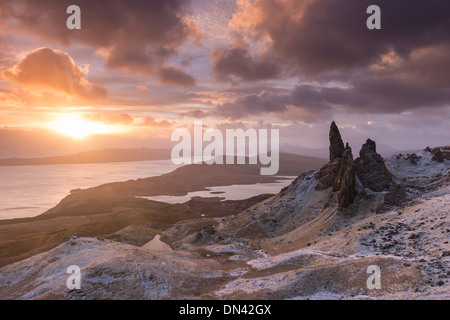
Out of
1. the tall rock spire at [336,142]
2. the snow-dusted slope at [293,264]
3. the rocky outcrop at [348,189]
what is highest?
the tall rock spire at [336,142]

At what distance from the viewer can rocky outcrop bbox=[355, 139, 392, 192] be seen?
225 ft

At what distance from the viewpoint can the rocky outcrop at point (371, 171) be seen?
68438 mm

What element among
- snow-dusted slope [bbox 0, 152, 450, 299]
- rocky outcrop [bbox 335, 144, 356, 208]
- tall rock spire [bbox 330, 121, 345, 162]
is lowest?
snow-dusted slope [bbox 0, 152, 450, 299]

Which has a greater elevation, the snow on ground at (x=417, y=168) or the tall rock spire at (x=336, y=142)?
the tall rock spire at (x=336, y=142)

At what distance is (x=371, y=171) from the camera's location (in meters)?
71.9

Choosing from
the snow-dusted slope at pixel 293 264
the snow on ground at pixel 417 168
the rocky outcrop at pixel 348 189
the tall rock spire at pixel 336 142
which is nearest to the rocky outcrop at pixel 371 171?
the rocky outcrop at pixel 348 189

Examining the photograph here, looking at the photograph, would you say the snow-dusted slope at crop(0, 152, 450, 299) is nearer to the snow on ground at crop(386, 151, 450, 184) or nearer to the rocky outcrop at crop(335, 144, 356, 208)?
the rocky outcrop at crop(335, 144, 356, 208)

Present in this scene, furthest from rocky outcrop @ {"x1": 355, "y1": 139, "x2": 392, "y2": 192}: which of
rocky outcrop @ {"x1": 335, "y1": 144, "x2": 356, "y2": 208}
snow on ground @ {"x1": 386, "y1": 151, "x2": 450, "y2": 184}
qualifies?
snow on ground @ {"x1": 386, "y1": 151, "x2": 450, "y2": 184}

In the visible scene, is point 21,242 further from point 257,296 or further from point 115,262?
point 257,296

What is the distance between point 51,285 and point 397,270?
43.2 metres

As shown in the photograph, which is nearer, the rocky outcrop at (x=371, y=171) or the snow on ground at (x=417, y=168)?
the rocky outcrop at (x=371, y=171)

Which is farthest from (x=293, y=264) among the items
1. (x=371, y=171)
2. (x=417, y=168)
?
(x=417, y=168)

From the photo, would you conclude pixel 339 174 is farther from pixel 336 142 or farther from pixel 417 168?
pixel 417 168

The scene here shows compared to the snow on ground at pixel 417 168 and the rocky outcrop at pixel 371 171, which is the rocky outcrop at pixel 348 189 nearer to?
the rocky outcrop at pixel 371 171
